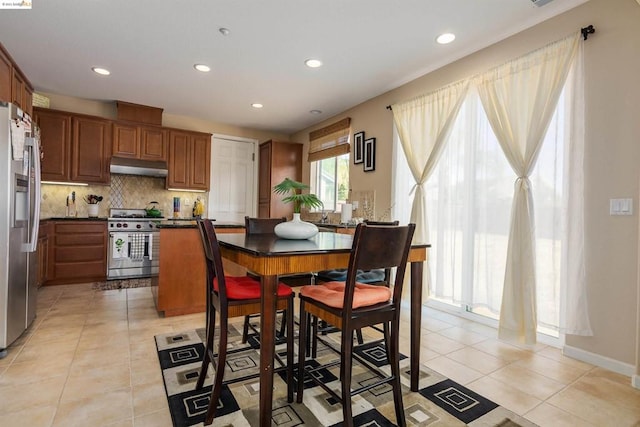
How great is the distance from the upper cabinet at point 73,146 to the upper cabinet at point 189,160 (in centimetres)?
84

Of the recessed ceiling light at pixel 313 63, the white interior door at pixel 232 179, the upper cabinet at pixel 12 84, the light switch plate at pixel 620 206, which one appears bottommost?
the light switch plate at pixel 620 206

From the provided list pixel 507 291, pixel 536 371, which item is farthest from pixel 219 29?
pixel 536 371

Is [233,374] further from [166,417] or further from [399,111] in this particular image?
[399,111]

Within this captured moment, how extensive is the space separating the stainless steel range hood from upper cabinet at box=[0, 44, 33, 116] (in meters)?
1.26

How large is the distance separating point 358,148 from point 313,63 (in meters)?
1.43

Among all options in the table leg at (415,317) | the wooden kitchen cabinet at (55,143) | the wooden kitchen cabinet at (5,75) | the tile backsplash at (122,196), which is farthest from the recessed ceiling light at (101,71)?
the table leg at (415,317)

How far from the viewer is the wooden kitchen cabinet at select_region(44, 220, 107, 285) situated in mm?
4113

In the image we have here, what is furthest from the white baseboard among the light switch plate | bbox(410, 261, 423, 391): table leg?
bbox(410, 261, 423, 391): table leg

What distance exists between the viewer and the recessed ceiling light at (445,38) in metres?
2.74

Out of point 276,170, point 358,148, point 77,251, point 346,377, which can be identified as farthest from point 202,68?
point 346,377

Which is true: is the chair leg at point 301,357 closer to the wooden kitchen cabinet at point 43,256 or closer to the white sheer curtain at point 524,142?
the white sheer curtain at point 524,142

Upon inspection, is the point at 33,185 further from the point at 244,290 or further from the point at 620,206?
the point at 620,206

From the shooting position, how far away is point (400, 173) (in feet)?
12.5

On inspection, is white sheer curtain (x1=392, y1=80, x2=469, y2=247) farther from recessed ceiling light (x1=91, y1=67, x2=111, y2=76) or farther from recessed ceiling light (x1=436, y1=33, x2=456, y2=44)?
recessed ceiling light (x1=91, y1=67, x2=111, y2=76)
